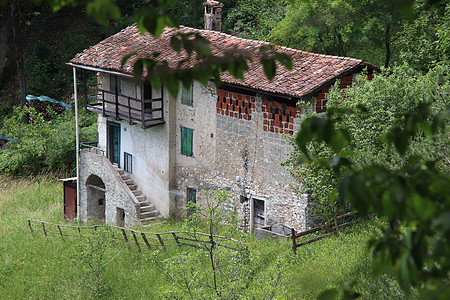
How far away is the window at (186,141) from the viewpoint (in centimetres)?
2061

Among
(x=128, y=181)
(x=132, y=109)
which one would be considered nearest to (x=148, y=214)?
(x=128, y=181)

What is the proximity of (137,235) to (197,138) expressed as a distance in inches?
145

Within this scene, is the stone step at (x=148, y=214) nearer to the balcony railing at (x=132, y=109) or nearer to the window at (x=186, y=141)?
the window at (x=186, y=141)

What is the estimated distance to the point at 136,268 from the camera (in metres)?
17.9

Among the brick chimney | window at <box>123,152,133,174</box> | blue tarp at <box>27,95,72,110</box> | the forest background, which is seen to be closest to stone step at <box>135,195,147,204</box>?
window at <box>123,152,133,174</box>

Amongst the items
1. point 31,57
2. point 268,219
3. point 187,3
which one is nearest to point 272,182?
point 268,219

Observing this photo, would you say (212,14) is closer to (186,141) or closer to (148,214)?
(186,141)

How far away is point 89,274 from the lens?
16.9 meters

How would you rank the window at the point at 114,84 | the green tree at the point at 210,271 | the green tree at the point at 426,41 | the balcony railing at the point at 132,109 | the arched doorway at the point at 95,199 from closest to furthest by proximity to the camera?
the green tree at the point at 210,271 < the green tree at the point at 426,41 < the balcony railing at the point at 132,109 < the window at the point at 114,84 < the arched doorway at the point at 95,199

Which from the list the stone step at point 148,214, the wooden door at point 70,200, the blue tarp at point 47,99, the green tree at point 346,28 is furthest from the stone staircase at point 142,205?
the blue tarp at point 47,99

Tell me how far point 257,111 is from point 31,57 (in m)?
23.0

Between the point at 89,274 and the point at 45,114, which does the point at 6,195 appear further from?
the point at 89,274

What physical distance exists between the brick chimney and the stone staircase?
618cm

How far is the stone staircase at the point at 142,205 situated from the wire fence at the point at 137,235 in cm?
94
